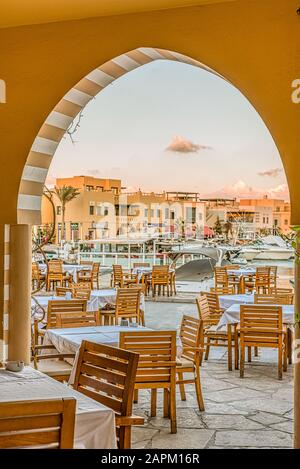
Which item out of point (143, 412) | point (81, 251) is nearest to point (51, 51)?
point (143, 412)

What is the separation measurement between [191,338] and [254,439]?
50.2 inches

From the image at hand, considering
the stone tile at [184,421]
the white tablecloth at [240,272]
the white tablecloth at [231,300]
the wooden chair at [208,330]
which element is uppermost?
the white tablecloth at [240,272]

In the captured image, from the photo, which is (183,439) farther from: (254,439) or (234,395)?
(234,395)

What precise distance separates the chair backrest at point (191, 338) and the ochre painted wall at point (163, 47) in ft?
6.16

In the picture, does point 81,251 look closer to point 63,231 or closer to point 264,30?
point 63,231

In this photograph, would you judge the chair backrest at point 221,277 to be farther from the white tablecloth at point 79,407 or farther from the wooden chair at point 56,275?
the white tablecloth at point 79,407

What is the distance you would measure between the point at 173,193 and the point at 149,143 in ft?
5.22

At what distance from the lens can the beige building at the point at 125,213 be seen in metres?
16.6

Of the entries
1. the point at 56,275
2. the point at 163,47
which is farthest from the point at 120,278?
the point at 163,47

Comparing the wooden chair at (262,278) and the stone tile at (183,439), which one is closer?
the stone tile at (183,439)

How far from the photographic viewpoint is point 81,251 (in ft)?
58.3

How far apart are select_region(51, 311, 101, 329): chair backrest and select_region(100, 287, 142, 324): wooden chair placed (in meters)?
2.24

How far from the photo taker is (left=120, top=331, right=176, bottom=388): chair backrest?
4.77 metres

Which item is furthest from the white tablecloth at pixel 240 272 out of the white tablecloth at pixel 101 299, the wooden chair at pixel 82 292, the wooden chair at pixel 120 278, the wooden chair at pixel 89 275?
the wooden chair at pixel 82 292
